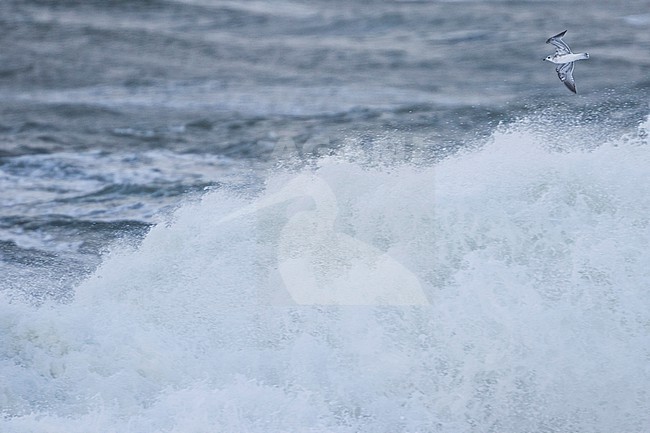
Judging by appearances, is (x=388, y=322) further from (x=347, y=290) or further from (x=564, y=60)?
(x=564, y=60)

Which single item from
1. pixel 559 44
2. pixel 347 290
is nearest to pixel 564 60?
pixel 559 44

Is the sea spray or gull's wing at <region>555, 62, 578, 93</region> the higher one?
gull's wing at <region>555, 62, 578, 93</region>

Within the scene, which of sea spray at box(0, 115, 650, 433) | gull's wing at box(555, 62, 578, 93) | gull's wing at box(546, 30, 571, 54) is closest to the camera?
sea spray at box(0, 115, 650, 433)

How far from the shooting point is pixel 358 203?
6047 millimetres

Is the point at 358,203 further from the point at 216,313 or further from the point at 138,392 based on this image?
the point at 138,392

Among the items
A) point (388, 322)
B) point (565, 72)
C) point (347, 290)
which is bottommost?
point (388, 322)

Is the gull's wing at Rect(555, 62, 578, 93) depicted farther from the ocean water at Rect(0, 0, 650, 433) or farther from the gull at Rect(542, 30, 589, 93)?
the ocean water at Rect(0, 0, 650, 433)

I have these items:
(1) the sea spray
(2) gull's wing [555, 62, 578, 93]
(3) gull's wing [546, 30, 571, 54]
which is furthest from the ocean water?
(3) gull's wing [546, 30, 571, 54]

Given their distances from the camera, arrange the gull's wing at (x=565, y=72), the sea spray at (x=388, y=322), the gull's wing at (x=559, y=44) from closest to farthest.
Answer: the sea spray at (x=388, y=322)
the gull's wing at (x=559, y=44)
the gull's wing at (x=565, y=72)

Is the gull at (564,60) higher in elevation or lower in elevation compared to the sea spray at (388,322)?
higher

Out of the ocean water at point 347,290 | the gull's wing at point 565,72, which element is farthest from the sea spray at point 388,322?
the gull's wing at point 565,72

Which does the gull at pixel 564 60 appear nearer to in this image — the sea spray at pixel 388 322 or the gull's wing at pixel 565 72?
the gull's wing at pixel 565 72

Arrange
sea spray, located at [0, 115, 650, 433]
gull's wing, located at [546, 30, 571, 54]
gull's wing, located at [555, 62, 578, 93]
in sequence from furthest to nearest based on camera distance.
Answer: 1. gull's wing, located at [555, 62, 578, 93]
2. gull's wing, located at [546, 30, 571, 54]
3. sea spray, located at [0, 115, 650, 433]

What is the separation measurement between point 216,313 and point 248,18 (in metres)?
8.07
